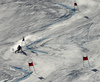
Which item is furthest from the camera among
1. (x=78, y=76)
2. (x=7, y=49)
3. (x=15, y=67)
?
(x=7, y=49)

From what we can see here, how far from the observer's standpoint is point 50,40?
20.2 m

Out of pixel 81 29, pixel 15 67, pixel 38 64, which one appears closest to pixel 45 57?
pixel 38 64

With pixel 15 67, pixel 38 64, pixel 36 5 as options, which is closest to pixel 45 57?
pixel 38 64

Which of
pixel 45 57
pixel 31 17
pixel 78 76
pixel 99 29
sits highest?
pixel 31 17

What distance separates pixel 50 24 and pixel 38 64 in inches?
242

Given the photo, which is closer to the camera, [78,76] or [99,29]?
[78,76]

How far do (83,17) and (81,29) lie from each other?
2235 millimetres

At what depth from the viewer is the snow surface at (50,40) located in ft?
53.4

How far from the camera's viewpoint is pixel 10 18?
24141 millimetres

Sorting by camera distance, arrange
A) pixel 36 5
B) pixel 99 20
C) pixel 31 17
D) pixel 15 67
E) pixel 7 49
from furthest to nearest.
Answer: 1. pixel 36 5
2. pixel 31 17
3. pixel 99 20
4. pixel 7 49
5. pixel 15 67

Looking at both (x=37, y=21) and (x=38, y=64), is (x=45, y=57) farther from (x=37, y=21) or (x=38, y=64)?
(x=37, y=21)

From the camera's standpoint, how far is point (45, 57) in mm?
18141

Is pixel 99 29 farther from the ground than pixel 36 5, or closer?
closer

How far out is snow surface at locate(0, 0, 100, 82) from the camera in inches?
641
